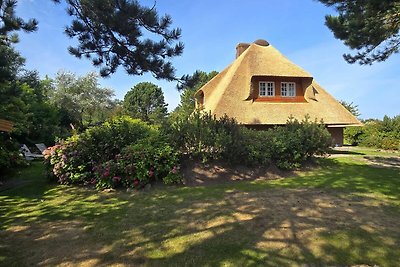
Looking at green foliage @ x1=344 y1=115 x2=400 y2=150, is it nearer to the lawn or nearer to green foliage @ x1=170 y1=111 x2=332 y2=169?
green foliage @ x1=170 y1=111 x2=332 y2=169

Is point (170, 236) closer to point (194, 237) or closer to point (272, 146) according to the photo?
point (194, 237)

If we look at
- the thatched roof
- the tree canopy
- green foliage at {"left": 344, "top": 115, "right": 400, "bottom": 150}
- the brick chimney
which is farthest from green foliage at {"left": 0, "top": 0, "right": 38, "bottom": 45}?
green foliage at {"left": 344, "top": 115, "right": 400, "bottom": 150}

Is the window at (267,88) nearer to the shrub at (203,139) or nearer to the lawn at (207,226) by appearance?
the shrub at (203,139)

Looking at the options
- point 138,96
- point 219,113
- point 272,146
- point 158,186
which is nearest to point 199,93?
point 219,113

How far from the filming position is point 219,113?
19266mm

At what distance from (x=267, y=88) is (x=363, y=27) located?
10905 mm

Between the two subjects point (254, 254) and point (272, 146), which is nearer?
point (254, 254)

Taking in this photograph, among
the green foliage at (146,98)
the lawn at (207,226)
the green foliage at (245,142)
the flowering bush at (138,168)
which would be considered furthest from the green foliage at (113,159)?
the green foliage at (146,98)

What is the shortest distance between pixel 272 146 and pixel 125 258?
7.37 meters

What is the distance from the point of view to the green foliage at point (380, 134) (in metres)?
25.8

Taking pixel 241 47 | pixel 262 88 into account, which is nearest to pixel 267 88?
pixel 262 88

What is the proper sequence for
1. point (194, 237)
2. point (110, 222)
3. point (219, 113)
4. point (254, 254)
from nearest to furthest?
1. point (254, 254)
2. point (194, 237)
3. point (110, 222)
4. point (219, 113)

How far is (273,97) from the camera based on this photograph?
21.1m

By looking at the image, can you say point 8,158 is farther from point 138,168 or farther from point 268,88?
point 268,88
